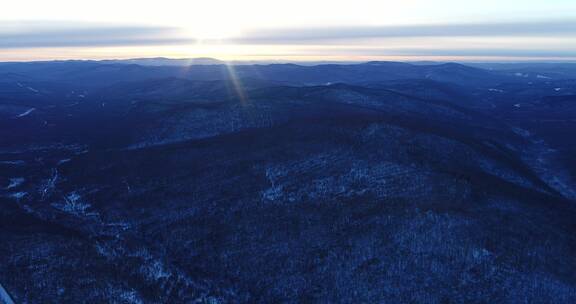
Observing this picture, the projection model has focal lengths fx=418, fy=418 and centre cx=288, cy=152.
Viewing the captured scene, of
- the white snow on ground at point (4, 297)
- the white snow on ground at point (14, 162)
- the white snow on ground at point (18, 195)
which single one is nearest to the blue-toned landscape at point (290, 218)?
the white snow on ground at point (18, 195)

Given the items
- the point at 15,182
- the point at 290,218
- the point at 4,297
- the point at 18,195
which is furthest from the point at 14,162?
the point at 290,218

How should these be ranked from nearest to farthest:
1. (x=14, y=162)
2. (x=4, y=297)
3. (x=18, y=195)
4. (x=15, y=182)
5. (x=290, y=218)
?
(x=4, y=297) → (x=290, y=218) → (x=18, y=195) → (x=15, y=182) → (x=14, y=162)

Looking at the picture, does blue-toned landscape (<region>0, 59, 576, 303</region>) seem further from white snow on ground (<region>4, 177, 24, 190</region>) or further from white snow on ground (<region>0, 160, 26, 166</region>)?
white snow on ground (<region>4, 177, 24, 190</region>)

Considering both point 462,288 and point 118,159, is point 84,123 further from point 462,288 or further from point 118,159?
point 462,288

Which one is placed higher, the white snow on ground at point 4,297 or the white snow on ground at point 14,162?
the white snow on ground at point 14,162

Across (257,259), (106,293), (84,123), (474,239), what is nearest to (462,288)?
(474,239)

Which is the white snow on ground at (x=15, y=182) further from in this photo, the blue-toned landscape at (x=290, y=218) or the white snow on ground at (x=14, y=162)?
the white snow on ground at (x=14, y=162)

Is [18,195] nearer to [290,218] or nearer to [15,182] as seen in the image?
Answer: [15,182]

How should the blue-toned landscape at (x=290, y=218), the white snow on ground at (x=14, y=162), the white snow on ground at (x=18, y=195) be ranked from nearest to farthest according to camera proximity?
the blue-toned landscape at (x=290, y=218)
the white snow on ground at (x=18, y=195)
the white snow on ground at (x=14, y=162)

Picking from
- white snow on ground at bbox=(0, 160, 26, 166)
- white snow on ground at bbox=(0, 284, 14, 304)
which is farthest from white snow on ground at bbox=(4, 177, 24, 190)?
white snow on ground at bbox=(0, 284, 14, 304)

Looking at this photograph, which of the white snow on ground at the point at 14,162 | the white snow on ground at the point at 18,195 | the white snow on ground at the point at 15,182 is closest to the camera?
the white snow on ground at the point at 18,195

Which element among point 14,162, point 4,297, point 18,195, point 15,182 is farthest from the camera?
point 14,162
